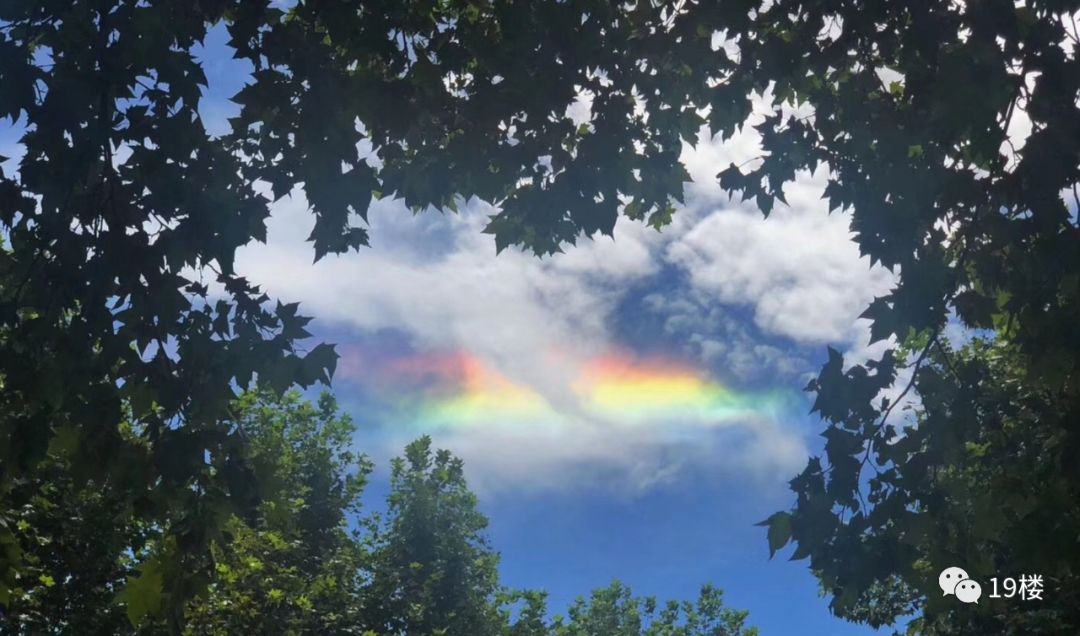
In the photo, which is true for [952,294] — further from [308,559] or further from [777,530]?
[308,559]

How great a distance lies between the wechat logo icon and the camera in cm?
555

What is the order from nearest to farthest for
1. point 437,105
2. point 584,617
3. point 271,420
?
point 437,105 → point 271,420 → point 584,617

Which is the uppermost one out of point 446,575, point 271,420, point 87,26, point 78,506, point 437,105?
point 271,420

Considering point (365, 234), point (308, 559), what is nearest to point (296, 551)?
point (308, 559)

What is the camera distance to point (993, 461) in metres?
6.95

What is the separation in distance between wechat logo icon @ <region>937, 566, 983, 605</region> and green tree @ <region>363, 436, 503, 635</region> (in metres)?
28.5

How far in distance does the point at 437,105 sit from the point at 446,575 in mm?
32100

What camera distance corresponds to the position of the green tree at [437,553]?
113 feet

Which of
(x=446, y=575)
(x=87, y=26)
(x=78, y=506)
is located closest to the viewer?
(x=87, y=26)

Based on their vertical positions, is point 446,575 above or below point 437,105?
above

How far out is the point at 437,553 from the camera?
37.4m

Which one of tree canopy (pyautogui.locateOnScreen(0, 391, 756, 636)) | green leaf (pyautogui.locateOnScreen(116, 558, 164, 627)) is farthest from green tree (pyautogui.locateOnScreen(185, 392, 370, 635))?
green leaf (pyautogui.locateOnScreen(116, 558, 164, 627))

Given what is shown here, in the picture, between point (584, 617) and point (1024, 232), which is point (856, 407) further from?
point (584, 617)

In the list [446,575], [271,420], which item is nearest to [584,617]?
[446,575]
